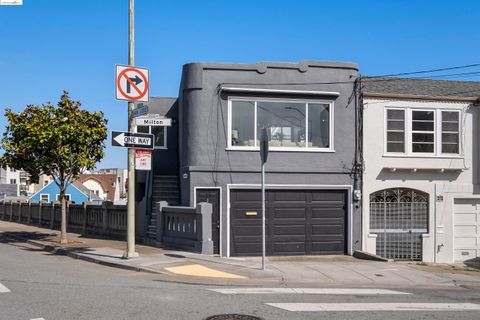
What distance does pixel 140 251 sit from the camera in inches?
597

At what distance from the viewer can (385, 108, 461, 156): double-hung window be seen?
57.7 ft

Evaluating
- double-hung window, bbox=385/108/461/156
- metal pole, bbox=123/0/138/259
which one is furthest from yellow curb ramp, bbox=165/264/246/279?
double-hung window, bbox=385/108/461/156

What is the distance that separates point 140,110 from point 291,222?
6.13 metres

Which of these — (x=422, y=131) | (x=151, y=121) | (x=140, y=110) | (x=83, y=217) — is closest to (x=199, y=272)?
(x=151, y=121)

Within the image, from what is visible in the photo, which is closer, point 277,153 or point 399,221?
point 277,153

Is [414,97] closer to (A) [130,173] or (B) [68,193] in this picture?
(A) [130,173]

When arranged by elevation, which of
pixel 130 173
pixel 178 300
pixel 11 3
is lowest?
pixel 178 300

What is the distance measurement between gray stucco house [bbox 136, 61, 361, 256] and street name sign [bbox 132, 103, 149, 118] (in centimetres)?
340

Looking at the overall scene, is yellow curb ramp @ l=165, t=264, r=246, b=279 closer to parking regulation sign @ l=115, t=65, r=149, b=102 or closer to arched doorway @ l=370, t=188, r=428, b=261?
parking regulation sign @ l=115, t=65, r=149, b=102

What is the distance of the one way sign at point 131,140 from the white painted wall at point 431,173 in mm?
7238

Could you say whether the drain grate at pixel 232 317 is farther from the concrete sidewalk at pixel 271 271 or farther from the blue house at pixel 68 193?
the blue house at pixel 68 193

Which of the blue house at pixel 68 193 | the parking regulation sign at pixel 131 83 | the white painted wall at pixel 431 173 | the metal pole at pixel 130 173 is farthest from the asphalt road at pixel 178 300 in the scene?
the blue house at pixel 68 193

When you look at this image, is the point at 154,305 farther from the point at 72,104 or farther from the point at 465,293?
the point at 72,104

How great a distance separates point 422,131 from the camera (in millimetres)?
17750
